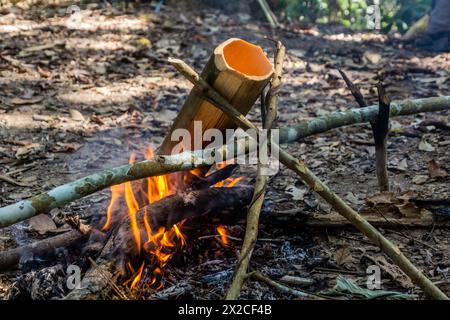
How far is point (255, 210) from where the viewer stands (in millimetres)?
2709

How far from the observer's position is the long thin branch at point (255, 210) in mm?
2434

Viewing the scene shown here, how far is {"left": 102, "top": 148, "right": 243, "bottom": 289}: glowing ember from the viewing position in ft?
9.18

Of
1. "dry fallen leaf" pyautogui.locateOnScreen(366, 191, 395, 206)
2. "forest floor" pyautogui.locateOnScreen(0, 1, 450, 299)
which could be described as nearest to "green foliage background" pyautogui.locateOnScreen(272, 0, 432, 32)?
"forest floor" pyautogui.locateOnScreen(0, 1, 450, 299)

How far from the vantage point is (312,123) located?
3307mm

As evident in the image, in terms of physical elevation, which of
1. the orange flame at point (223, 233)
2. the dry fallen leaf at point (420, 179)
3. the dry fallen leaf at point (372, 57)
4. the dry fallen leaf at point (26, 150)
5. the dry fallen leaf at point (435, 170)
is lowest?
the dry fallen leaf at point (372, 57)

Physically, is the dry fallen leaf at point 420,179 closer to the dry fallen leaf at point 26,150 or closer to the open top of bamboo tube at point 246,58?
the open top of bamboo tube at point 246,58

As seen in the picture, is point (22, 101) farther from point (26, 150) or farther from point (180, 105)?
point (180, 105)

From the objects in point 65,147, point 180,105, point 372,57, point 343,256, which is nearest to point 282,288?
point 343,256

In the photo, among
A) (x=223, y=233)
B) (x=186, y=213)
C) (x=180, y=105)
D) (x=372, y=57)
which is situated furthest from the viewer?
(x=372, y=57)

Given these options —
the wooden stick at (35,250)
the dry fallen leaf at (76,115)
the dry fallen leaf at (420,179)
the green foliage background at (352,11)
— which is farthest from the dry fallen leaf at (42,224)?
the green foliage background at (352,11)

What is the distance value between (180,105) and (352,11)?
14.7 feet

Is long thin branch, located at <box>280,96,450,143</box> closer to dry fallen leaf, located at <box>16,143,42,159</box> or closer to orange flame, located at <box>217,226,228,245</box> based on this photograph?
orange flame, located at <box>217,226,228,245</box>
